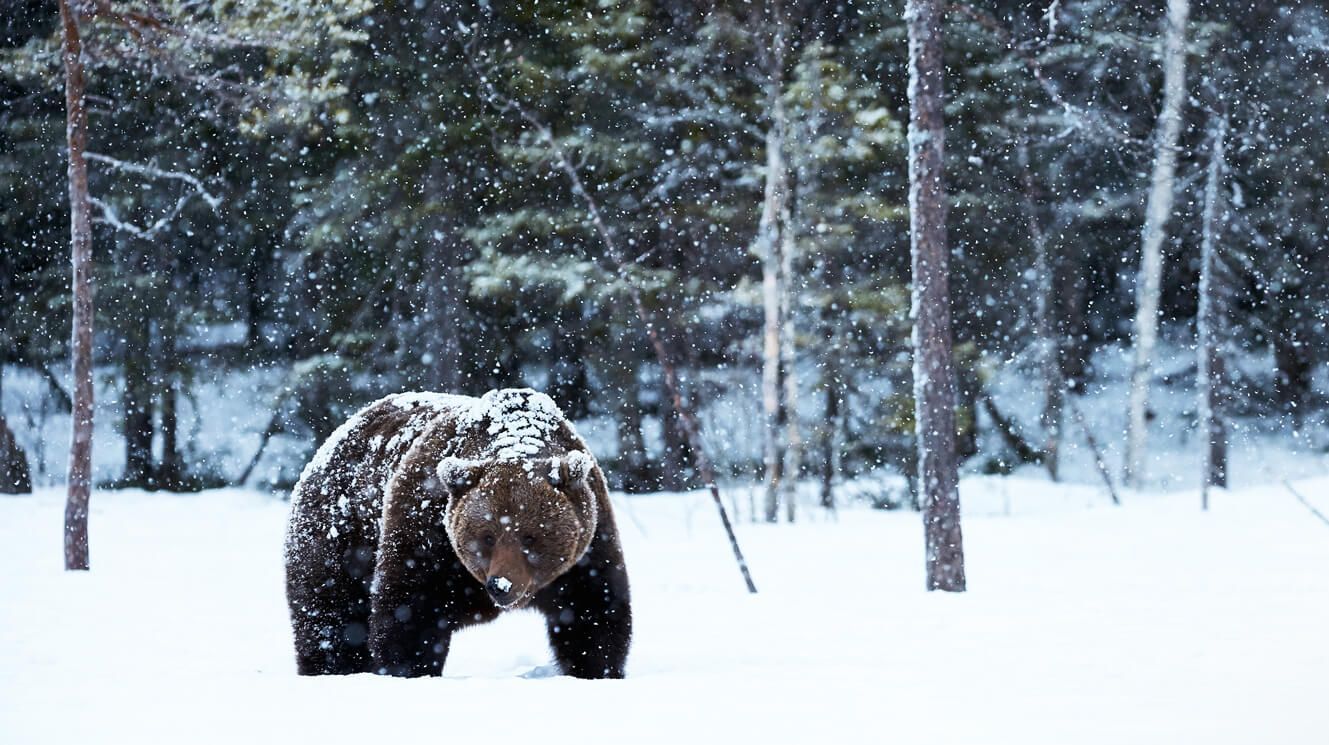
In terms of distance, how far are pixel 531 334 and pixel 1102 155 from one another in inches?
395

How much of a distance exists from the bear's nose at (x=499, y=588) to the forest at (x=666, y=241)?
244 inches

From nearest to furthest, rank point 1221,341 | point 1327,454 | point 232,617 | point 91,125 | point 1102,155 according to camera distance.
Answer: point 232,617, point 1221,341, point 91,125, point 1102,155, point 1327,454

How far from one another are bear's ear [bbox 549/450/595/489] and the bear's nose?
638 mm

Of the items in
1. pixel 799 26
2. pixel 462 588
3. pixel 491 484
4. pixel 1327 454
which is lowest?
pixel 1327 454


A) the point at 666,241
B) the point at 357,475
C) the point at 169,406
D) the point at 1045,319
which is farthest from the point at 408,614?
the point at 1045,319

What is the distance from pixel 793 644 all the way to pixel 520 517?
2.31m

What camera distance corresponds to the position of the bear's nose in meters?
4.43

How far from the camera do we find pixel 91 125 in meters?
17.0

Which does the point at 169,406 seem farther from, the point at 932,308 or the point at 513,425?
the point at 513,425

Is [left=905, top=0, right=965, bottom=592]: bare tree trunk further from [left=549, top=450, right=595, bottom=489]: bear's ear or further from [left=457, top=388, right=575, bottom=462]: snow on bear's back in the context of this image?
[left=549, top=450, right=595, bottom=489]: bear's ear

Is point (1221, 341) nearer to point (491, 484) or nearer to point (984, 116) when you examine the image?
Result: point (984, 116)

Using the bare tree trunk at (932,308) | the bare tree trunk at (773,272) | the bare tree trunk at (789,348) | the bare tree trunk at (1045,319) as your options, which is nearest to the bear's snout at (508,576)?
the bare tree trunk at (932,308)

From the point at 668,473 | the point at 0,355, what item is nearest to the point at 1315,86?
the point at 668,473

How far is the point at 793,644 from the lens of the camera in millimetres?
6430
